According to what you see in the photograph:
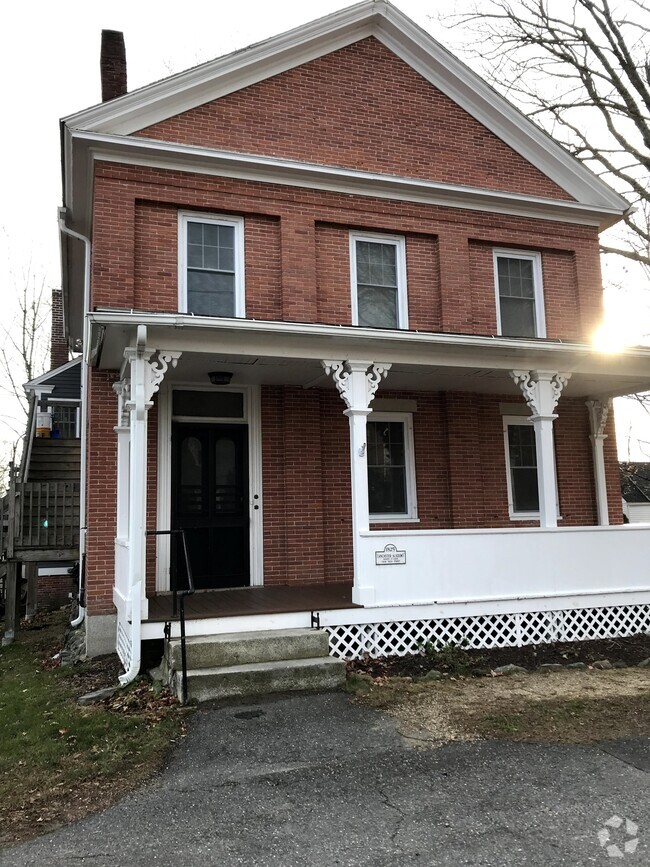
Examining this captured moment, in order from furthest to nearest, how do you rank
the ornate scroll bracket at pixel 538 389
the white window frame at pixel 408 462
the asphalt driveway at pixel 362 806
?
the white window frame at pixel 408 462 → the ornate scroll bracket at pixel 538 389 → the asphalt driveway at pixel 362 806

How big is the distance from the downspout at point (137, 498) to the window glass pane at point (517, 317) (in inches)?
240

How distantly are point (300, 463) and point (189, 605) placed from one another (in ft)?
8.33

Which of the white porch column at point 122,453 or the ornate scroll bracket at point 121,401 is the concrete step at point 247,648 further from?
the ornate scroll bracket at point 121,401

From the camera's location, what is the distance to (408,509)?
9.84 meters

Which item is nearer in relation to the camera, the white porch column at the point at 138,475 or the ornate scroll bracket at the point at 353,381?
the white porch column at the point at 138,475

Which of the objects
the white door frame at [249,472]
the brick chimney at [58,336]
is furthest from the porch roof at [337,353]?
the brick chimney at [58,336]

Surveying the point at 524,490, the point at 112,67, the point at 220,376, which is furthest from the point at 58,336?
the point at 524,490

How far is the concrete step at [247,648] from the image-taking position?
20.5ft

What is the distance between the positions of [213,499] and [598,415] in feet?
20.2

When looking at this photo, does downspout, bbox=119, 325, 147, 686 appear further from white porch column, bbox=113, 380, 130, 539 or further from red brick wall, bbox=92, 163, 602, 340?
red brick wall, bbox=92, 163, 602, 340

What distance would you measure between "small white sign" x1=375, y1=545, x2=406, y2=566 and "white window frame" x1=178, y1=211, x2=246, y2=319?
12.5 ft

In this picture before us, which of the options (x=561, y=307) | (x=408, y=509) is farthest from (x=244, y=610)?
(x=561, y=307)

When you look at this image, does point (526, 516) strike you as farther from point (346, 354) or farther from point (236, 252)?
point (236, 252)

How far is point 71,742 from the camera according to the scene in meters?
5.23
